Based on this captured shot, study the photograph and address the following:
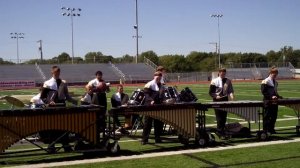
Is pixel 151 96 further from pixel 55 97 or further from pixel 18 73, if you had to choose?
pixel 18 73

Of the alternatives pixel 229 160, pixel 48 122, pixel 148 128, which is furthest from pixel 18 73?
pixel 229 160

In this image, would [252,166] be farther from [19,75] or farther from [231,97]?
[19,75]

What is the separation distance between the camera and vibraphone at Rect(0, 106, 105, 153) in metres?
8.30

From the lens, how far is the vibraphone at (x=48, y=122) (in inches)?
327

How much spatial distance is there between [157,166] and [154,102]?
252cm

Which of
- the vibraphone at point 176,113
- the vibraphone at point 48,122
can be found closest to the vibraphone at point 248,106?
the vibraphone at point 176,113

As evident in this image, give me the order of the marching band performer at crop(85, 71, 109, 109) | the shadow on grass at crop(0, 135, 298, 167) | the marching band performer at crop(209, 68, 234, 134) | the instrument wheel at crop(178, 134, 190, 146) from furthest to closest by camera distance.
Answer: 1. the marching band performer at crop(209, 68, 234, 134)
2. the marching band performer at crop(85, 71, 109, 109)
3. the instrument wheel at crop(178, 134, 190, 146)
4. the shadow on grass at crop(0, 135, 298, 167)

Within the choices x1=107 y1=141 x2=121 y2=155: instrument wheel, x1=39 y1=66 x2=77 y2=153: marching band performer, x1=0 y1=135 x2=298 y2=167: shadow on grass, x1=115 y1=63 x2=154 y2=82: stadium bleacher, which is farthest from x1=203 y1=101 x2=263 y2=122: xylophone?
x1=115 y1=63 x2=154 y2=82: stadium bleacher

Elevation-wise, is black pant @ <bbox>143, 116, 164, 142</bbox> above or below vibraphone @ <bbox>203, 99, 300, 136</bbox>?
below

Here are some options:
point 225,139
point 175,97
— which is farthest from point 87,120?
point 225,139

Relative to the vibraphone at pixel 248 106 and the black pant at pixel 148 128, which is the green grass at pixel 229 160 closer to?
the vibraphone at pixel 248 106

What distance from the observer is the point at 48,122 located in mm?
8523

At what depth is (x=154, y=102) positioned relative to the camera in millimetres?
10305

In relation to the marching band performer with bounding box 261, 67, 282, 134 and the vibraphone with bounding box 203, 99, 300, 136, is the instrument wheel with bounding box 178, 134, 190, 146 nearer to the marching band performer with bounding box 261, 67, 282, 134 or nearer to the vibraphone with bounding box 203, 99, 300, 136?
the vibraphone with bounding box 203, 99, 300, 136
